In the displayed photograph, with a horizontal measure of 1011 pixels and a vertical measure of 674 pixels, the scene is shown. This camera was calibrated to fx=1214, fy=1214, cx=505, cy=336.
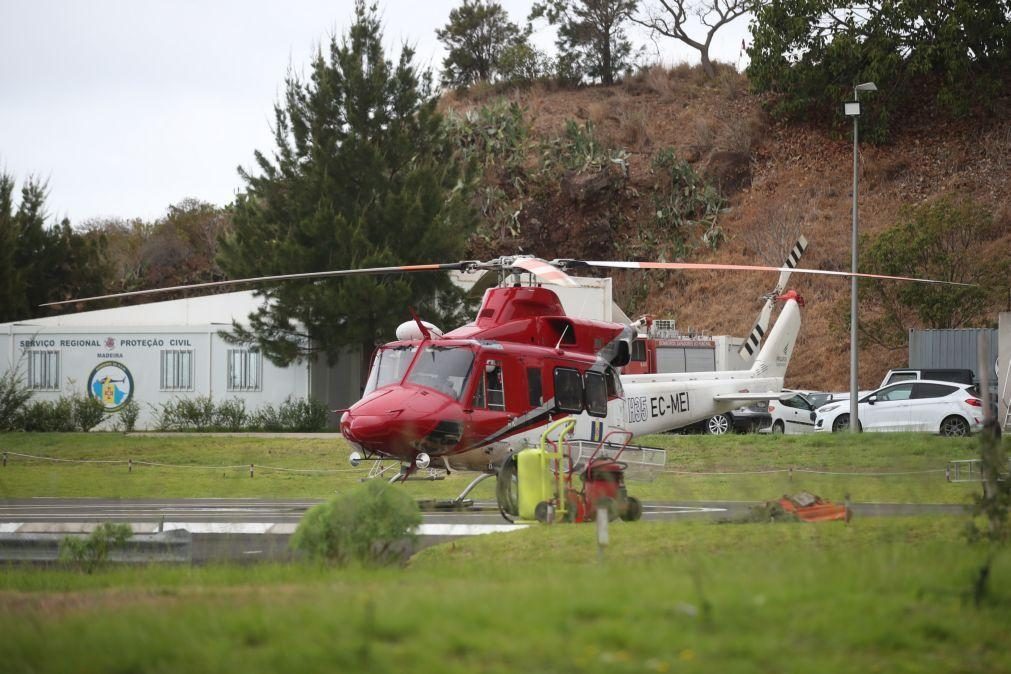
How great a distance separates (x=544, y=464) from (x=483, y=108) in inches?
2060

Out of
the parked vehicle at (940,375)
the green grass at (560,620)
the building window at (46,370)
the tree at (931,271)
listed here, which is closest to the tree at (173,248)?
the building window at (46,370)

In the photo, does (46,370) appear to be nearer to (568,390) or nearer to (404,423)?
(568,390)

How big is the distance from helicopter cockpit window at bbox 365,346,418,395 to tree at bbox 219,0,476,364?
51.7ft

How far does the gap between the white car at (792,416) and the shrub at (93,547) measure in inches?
1017

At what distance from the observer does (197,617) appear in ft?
20.9

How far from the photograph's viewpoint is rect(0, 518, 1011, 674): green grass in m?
5.66

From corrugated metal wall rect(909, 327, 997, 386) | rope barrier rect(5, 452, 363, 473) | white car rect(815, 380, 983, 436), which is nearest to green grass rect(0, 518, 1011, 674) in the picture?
rope barrier rect(5, 452, 363, 473)

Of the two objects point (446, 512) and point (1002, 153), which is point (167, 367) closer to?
point (446, 512)

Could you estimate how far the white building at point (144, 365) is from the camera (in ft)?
107

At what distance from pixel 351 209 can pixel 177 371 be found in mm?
6565

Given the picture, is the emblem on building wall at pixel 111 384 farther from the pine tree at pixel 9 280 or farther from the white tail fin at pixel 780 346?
the white tail fin at pixel 780 346

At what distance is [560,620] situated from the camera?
627 centimetres

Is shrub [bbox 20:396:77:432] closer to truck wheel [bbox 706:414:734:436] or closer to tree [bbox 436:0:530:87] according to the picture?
truck wheel [bbox 706:414:734:436]

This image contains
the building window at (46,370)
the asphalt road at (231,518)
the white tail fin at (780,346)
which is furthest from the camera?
the building window at (46,370)
